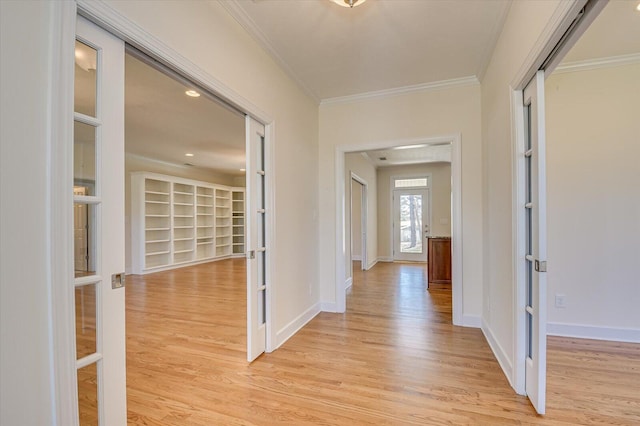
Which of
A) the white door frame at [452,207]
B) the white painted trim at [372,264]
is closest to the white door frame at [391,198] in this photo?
the white painted trim at [372,264]

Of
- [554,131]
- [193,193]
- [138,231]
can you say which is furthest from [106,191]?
[193,193]

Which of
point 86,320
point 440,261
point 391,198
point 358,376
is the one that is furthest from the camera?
point 391,198

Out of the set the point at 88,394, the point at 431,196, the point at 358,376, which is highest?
the point at 431,196

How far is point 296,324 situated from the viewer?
3219mm

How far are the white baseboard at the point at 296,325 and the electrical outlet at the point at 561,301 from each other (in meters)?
2.64

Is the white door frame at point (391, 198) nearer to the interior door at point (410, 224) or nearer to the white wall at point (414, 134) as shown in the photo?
the interior door at point (410, 224)

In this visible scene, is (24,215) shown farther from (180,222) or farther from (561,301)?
(180,222)

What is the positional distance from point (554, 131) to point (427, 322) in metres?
2.48

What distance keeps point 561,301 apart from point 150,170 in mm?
8268

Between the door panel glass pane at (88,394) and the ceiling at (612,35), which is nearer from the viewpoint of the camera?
the door panel glass pane at (88,394)

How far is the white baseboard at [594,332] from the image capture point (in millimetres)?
2830

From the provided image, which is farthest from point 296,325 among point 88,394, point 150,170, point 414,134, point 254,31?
point 150,170

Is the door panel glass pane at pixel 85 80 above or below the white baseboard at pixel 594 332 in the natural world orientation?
above

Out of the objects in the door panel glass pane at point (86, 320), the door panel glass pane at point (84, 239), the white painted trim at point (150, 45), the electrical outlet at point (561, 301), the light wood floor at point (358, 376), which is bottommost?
the light wood floor at point (358, 376)
